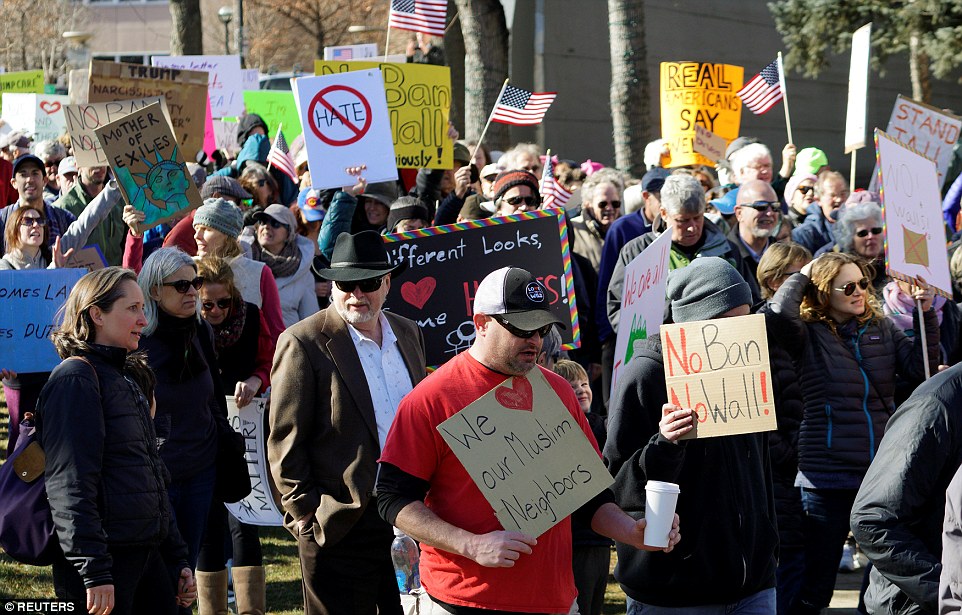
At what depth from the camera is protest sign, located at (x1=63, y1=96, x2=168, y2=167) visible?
31.7 feet

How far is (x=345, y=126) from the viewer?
9.23 metres

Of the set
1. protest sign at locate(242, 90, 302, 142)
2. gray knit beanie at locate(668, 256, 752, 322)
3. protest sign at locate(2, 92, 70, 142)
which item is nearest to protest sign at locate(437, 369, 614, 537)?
gray knit beanie at locate(668, 256, 752, 322)

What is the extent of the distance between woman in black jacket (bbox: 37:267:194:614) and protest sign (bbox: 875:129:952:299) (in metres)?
3.92

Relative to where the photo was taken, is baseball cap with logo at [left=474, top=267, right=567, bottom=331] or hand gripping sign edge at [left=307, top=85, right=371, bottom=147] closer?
baseball cap with logo at [left=474, top=267, right=567, bottom=331]

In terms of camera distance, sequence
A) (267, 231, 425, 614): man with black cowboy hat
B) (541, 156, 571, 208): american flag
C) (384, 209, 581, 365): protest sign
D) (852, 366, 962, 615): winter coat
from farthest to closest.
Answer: (541, 156, 571, 208): american flag → (384, 209, 581, 365): protest sign → (267, 231, 425, 614): man with black cowboy hat → (852, 366, 962, 615): winter coat

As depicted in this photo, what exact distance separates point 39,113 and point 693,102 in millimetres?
8640

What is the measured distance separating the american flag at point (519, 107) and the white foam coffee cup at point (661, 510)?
324 inches

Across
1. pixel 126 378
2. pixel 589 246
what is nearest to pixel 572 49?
pixel 589 246

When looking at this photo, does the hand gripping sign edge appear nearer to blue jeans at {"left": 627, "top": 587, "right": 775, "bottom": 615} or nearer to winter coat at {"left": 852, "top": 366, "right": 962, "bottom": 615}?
blue jeans at {"left": 627, "top": 587, "right": 775, "bottom": 615}

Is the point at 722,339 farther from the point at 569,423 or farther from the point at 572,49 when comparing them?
the point at 572,49

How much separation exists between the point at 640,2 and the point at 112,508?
470 inches

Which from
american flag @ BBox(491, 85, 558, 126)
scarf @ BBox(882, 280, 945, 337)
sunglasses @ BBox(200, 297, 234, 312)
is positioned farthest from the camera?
american flag @ BBox(491, 85, 558, 126)

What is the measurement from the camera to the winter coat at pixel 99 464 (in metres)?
Answer: 4.28

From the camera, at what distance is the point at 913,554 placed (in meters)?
3.55
